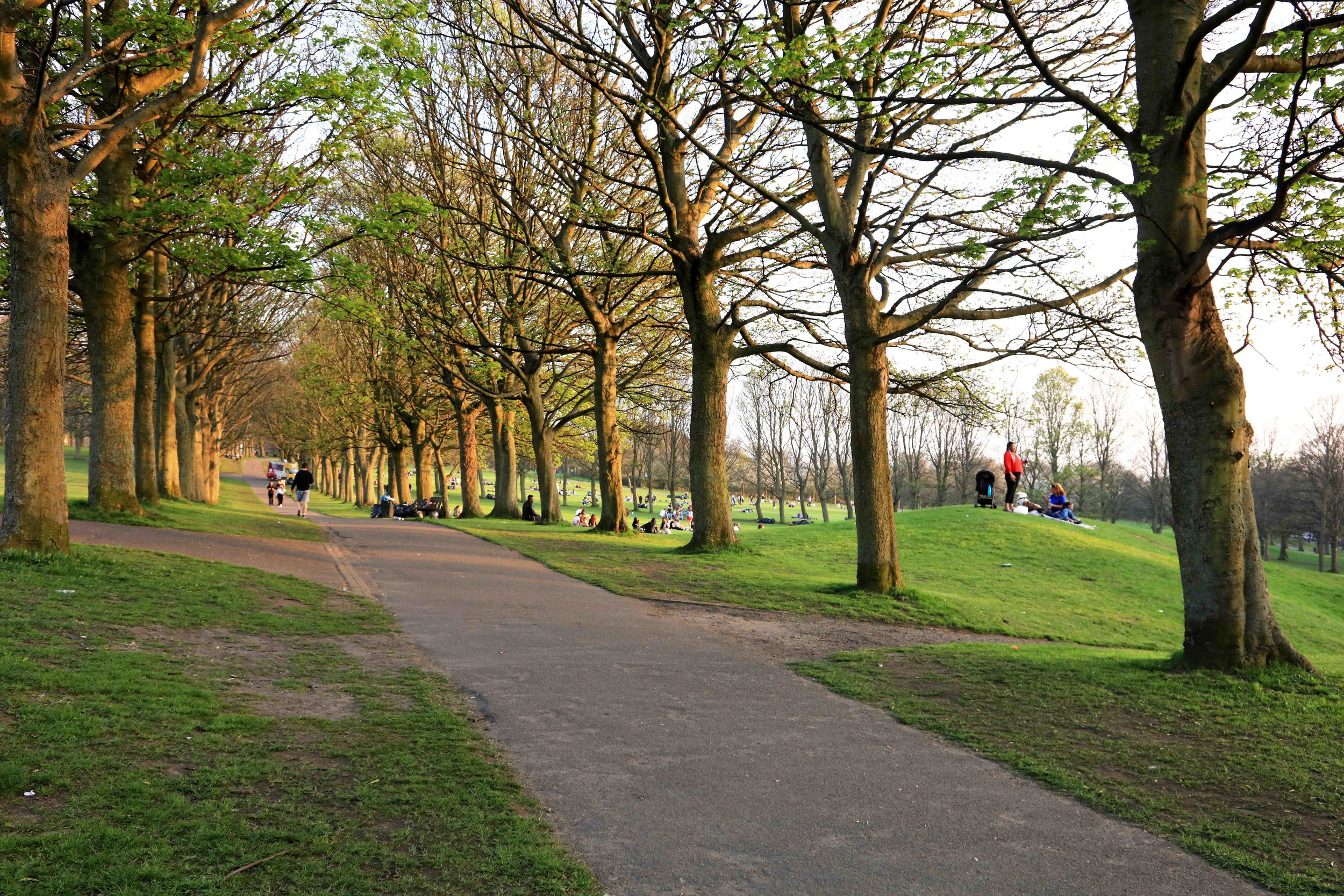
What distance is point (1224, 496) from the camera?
774 centimetres

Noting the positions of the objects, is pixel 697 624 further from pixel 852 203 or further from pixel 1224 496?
pixel 852 203

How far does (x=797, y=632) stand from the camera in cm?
1082

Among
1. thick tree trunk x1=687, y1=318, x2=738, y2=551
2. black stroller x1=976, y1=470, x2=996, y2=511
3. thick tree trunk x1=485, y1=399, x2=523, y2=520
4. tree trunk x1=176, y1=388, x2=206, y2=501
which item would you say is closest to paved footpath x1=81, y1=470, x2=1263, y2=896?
thick tree trunk x1=687, y1=318, x2=738, y2=551

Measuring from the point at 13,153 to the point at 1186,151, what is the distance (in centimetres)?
1292

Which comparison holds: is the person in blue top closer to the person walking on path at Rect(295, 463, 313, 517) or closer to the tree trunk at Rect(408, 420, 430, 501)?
the tree trunk at Rect(408, 420, 430, 501)

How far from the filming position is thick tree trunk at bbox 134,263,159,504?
19.5 meters

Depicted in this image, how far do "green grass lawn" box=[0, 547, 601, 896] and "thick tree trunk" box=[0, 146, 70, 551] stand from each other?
2.53m

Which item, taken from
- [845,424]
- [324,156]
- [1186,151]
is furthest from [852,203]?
[845,424]

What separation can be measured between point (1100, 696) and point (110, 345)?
54.7ft

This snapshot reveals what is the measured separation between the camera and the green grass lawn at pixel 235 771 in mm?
3490

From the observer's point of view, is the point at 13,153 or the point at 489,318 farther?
the point at 489,318

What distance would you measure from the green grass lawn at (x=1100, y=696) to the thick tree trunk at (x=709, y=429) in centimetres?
71

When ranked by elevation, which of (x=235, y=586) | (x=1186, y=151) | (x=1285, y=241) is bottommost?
(x=235, y=586)

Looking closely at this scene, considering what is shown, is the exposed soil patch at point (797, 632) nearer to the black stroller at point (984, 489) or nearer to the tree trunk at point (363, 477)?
the black stroller at point (984, 489)
